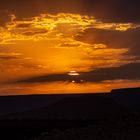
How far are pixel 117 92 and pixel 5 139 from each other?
13622cm

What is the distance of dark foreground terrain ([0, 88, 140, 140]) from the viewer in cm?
3756

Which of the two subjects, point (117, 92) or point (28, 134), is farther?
point (117, 92)

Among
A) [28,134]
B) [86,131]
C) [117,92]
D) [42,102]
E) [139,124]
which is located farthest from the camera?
[42,102]

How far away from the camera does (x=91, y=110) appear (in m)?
107

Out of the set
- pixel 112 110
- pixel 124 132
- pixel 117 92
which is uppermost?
pixel 117 92

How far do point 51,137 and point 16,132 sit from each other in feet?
41.6

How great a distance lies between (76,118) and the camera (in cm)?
7681

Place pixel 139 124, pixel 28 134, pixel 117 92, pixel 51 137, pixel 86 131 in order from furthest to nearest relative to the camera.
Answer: pixel 117 92
pixel 28 134
pixel 139 124
pixel 86 131
pixel 51 137

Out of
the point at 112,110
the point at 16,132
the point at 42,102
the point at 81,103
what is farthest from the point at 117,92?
the point at 16,132

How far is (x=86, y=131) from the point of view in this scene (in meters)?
38.8

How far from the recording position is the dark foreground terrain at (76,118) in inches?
1479

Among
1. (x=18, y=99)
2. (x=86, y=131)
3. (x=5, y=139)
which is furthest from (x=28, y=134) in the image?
(x=18, y=99)

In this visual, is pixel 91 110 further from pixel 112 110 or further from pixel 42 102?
pixel 42 102

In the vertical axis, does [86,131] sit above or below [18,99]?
below
